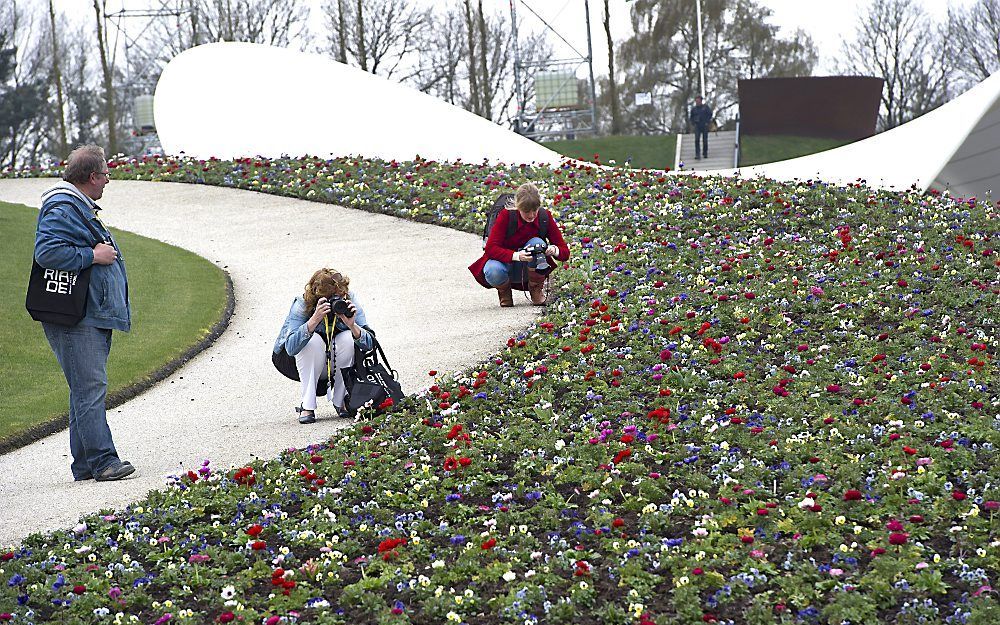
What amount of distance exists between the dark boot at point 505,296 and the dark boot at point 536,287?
0.21m

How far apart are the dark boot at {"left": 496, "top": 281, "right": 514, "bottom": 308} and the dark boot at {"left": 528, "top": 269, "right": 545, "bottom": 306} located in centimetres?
21

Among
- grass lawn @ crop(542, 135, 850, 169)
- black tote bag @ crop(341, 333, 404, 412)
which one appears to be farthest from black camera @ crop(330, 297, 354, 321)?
grass lawn @ crop(542, 135, 850, 169)

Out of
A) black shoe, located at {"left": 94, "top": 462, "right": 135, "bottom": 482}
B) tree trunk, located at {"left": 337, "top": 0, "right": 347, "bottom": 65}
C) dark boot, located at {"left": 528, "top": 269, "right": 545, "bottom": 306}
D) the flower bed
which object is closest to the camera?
the flower bed

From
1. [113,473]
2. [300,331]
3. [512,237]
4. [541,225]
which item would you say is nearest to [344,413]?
[300,331]

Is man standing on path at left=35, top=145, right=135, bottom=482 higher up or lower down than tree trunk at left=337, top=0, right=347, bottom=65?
lower down

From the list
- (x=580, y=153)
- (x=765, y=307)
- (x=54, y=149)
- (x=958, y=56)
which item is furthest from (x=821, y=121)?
(x=54, y=149)

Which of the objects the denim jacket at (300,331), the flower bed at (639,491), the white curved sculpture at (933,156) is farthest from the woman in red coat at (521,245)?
the white curved sculpture at (933,156)

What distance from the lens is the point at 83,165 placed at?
5.96 metres

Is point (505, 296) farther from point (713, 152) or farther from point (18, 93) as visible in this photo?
point (18, 93)

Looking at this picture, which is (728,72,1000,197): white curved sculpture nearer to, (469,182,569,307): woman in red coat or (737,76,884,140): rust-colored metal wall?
(469,182,569,307): woman in red coat

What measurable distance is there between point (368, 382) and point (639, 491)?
94.2 inches

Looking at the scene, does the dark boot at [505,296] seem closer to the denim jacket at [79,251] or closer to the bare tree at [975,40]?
the denim jacket at [79,251]

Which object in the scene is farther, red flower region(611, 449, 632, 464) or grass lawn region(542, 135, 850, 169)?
grass lawn region(542, 135, 850, 169)

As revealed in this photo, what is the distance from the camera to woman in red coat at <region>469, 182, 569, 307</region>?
9203 mm
